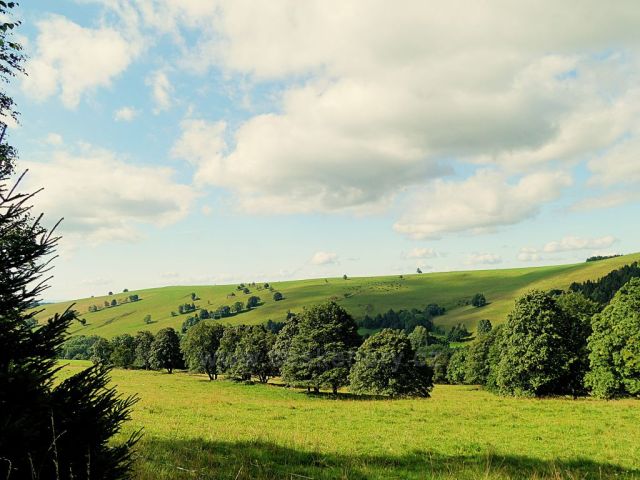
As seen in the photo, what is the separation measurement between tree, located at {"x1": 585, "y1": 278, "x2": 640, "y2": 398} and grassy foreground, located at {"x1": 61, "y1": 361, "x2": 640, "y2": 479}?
18248mm

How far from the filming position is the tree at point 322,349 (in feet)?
164

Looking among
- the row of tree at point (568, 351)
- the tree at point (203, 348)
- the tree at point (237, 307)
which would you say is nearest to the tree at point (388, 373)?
the row of tree at point (568, 351)

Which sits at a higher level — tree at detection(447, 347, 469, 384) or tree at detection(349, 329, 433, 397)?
tree at detection(349, 329, 433, 397)

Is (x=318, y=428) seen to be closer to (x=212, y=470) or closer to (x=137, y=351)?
(x=212, y=470)

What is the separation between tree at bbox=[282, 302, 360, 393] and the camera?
50031 millimetres

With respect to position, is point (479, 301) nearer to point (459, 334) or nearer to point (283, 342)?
point (459, 334)

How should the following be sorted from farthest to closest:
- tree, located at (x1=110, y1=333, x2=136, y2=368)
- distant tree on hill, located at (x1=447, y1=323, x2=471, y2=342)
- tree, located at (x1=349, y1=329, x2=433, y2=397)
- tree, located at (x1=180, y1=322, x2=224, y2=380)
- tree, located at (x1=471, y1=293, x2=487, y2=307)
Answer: tree, located at (x1=471, y1=293, x2=487, y2=307)
distant tree on hill, located at (x1=447, y1=323, x2=471, y2=342)
tree, located at (x1=110, y1=333, x2=136, y2=368)
tree, located at (x1=180, y1=322, x2=224, y2=380)
tree, located at (x1=349, y1=329, x2=433, y2=397)

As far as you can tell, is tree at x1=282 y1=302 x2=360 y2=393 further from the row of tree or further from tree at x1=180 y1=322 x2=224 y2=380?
tree at x1=180 y1=322 x2=224 y2=380

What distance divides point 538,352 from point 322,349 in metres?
25.4

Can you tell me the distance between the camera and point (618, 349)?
147ft

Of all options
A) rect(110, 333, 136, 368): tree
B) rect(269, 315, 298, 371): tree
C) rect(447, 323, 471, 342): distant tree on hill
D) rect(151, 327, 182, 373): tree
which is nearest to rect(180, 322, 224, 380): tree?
rect(151, 327, 182, 373): tree

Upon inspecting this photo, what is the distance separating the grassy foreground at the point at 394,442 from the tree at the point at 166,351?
2447 inches

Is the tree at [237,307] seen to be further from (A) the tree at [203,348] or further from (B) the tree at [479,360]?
(B) the tree at [479,360]

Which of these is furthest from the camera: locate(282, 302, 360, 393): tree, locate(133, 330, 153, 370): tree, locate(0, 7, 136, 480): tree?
locate(133, 330, 153, 370): tree
